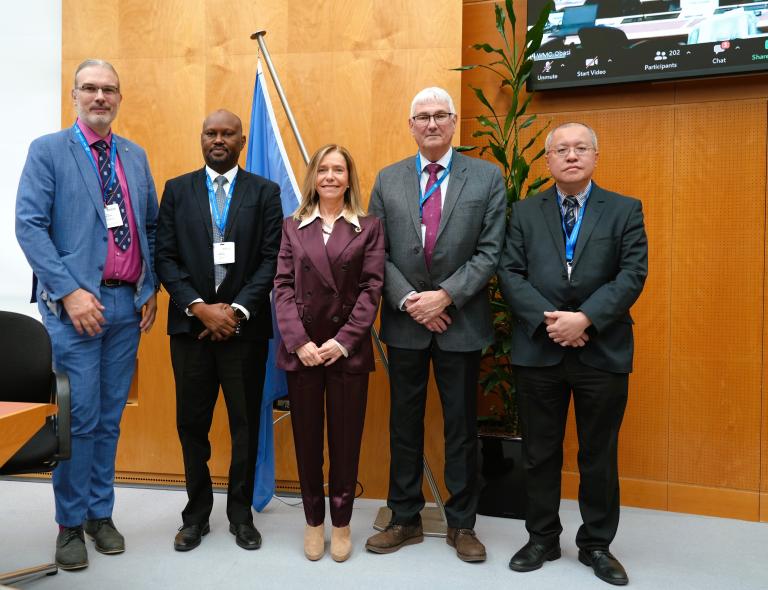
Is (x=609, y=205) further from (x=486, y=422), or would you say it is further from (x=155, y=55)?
(x=155, y=55)

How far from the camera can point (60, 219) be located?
2559mm

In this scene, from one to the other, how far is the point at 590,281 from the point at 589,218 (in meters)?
0.25

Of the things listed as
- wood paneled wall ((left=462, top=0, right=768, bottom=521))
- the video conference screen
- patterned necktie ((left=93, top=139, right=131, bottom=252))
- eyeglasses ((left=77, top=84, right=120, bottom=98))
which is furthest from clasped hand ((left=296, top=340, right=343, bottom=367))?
the video conference screen

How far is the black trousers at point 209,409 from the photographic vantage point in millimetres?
2684

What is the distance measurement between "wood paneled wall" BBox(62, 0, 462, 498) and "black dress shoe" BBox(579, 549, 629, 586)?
107cm

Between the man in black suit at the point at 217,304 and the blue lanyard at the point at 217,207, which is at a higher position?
the blue lanyard at the point at 217,207

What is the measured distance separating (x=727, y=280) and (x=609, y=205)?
1.23m

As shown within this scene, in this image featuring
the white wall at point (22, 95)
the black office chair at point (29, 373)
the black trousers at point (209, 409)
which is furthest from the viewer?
the white wall at point (22, 95)

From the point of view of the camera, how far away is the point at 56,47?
3.94m

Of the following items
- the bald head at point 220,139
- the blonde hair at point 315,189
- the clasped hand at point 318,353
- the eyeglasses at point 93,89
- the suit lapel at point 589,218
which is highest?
the eyeglasses at point 93,89

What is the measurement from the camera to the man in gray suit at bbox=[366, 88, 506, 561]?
8.45 ft

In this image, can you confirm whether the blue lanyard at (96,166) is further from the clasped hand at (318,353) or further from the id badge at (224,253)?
the clasped hand at (318,353)

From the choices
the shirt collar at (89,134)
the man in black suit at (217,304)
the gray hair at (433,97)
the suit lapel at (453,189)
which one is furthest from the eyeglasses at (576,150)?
the shirt collar at (89,134)

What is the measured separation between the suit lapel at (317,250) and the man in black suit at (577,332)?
714 millimetres
